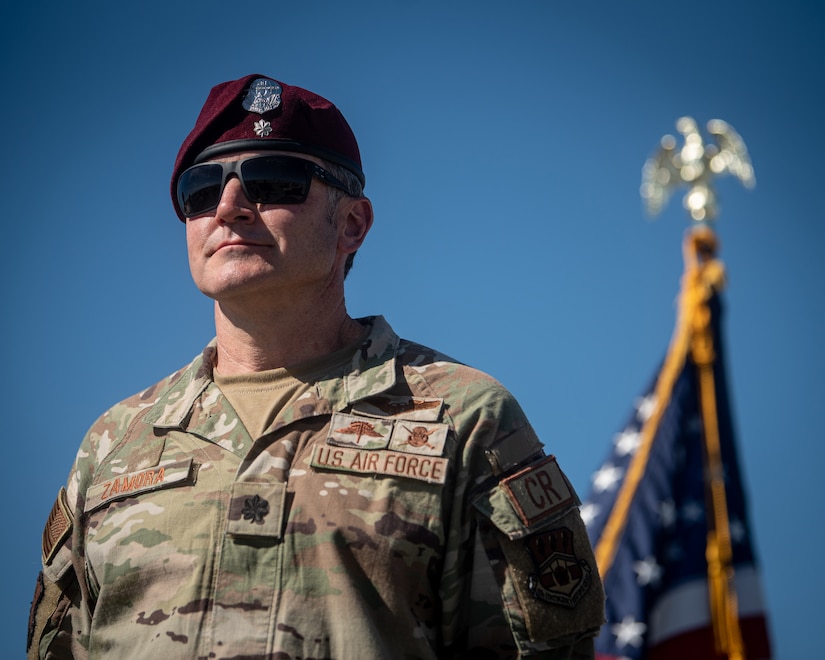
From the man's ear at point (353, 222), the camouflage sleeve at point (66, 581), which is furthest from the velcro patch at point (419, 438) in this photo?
the camouflage sleeve at point (66, 581)

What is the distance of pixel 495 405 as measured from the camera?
141 inches

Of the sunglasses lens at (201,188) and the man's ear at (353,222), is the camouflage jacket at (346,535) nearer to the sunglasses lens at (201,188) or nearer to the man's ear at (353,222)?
the man's ear at (353,222)

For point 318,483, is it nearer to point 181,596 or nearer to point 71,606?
point 181,596

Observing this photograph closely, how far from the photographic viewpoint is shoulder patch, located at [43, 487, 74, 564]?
12.4 ft

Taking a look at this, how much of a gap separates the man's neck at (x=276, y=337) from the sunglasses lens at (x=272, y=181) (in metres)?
0.41

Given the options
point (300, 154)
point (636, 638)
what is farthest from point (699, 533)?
point (300, 154)

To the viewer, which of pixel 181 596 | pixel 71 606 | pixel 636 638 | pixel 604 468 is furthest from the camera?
pixel 604 468

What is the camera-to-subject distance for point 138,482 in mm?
3586

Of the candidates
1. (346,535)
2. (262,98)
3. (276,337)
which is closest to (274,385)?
(276,337)

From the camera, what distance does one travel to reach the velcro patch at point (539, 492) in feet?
11.1

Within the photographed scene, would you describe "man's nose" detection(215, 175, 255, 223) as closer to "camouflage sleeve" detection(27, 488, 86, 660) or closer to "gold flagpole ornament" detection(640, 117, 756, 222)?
"camouflage sleeve" detection(27, 488, 86, 660)

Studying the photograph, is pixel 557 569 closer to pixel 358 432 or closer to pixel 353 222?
pixel 358 432

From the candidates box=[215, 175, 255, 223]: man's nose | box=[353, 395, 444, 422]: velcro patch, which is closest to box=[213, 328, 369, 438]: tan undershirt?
box=[353, 395, 444, 422]: velcro patch

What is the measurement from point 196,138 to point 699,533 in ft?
18.3
